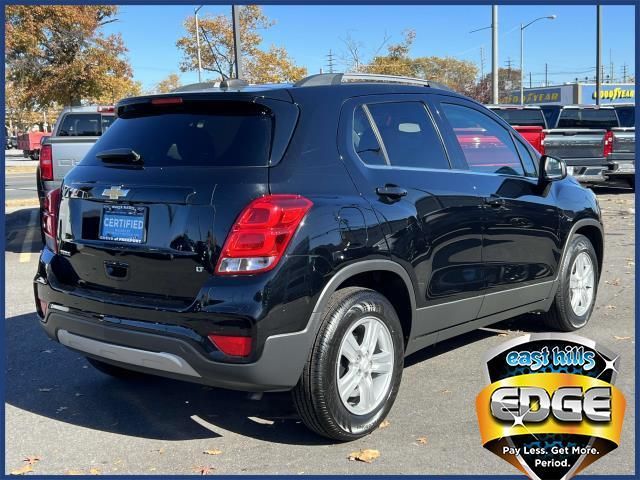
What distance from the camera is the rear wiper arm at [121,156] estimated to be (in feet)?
12.5

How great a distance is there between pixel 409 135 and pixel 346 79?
531 millimetres

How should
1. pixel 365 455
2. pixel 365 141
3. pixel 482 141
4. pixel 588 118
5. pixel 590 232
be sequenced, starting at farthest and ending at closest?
pixel 588 118, pixel 590 232, pixel 482 141, pixel 365 141, pixel 365 455

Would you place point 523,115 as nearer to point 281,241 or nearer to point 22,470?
point 281,241

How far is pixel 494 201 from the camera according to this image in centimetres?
471

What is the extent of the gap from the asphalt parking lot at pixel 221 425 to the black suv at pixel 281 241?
23 centimetres

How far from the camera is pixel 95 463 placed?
3.57 m

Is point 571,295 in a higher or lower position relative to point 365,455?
higher

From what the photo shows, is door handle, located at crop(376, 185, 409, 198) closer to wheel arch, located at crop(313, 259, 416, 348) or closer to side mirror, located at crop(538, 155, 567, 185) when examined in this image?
wheel arch, located at crop(313, 259, 416, 348)

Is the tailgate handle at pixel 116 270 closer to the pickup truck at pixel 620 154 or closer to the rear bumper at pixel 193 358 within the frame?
the rear bumper at pixel 193 358

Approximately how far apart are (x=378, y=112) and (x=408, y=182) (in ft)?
1.53

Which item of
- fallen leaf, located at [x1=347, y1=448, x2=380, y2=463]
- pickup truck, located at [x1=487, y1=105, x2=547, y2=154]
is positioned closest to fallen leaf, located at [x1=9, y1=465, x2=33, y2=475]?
fallen leaf, located at [x1=347, y1=448, x2=380, y2=463]

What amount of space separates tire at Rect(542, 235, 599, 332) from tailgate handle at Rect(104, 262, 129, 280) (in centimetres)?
343

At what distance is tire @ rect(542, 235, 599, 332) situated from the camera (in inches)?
216

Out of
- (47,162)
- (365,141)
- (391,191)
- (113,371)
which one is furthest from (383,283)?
(47,162)
